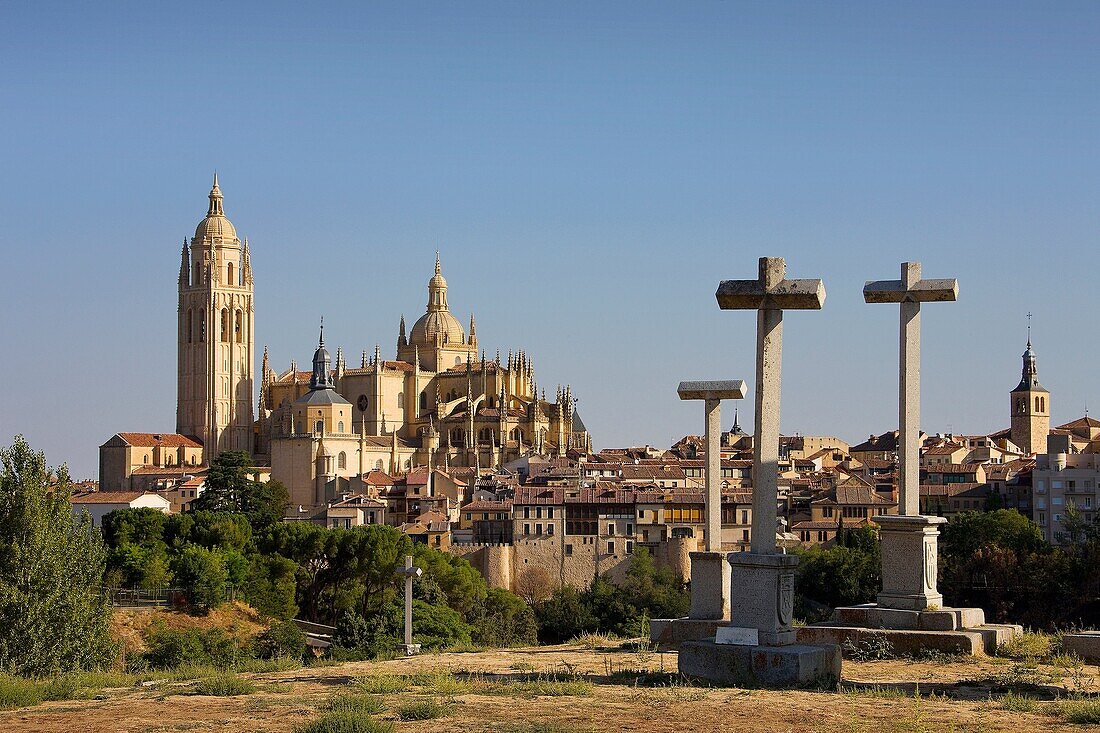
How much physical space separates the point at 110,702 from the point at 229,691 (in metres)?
0.95

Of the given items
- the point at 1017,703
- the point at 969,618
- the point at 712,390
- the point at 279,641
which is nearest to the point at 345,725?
the point at 1017,703

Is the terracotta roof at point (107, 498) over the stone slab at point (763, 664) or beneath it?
beneath

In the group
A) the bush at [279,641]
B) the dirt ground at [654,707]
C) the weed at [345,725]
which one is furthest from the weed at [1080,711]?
the bush at [279,641]

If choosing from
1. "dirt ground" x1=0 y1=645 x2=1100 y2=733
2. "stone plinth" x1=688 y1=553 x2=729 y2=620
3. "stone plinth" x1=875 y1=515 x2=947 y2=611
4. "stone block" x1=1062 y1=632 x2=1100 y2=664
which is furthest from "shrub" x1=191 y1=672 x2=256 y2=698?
"stone block" x1=1062 y1=632 x2=1100 y2=664

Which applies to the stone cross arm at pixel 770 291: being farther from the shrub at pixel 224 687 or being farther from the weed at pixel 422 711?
the shrub at pixel 224 687

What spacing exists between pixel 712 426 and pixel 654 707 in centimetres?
704

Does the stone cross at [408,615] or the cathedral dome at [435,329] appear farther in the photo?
the cathedral dome at [435,329]

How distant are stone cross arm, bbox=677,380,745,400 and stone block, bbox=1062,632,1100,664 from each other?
4568 millimetres

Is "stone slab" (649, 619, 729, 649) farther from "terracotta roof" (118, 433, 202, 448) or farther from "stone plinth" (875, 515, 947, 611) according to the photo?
"terracotta roof" (118, 433, 202, 448)

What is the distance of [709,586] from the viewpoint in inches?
683

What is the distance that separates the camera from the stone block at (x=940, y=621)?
606 inches

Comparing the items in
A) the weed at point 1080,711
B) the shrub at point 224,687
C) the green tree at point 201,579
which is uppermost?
the weed at point 1080,711

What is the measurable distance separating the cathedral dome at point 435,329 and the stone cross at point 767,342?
360 feet

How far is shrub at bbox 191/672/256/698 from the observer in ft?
44.3
